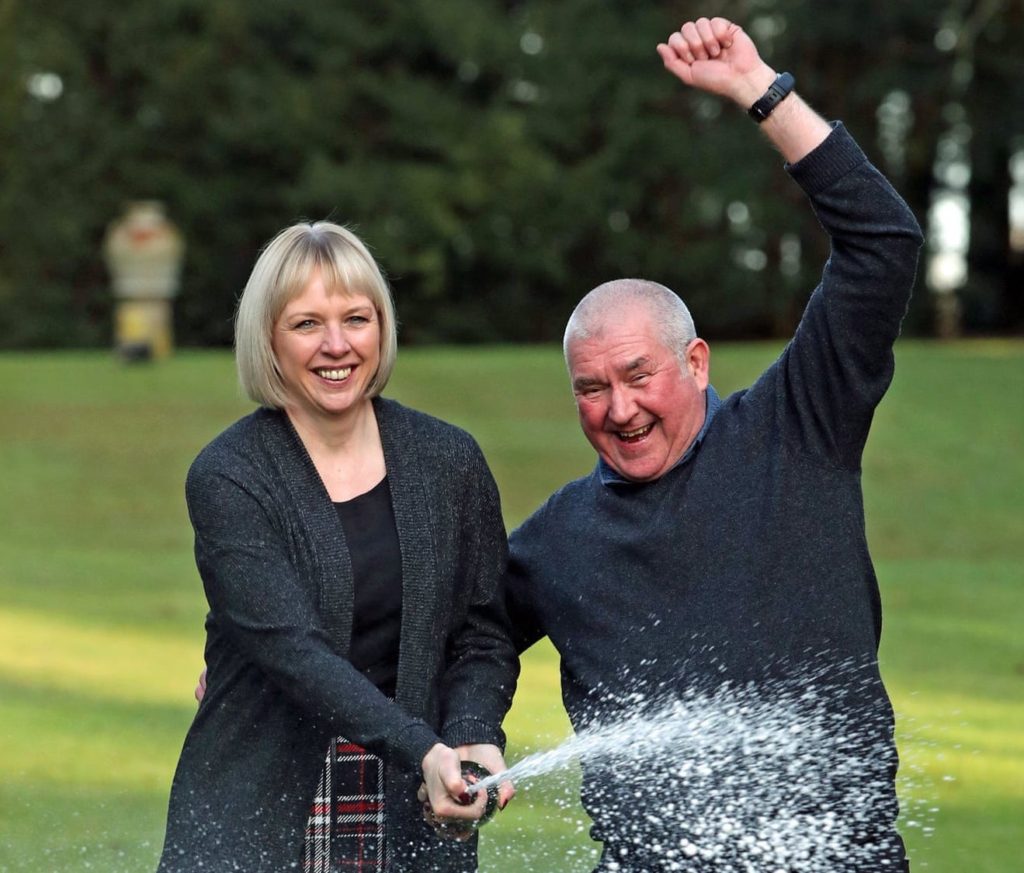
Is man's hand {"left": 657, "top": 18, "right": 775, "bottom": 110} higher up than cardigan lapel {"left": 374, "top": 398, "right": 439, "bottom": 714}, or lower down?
higher up

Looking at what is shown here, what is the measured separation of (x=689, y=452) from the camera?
4.22 meters

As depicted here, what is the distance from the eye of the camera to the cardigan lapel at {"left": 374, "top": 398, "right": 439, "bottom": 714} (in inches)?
157

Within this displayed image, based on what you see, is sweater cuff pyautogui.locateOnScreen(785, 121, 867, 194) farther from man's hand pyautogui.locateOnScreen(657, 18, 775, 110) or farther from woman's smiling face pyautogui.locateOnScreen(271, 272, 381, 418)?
woman's smiling face pyautogui.locateOnScreen(271, 272, 381, 418)

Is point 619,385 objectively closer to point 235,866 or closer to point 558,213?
point 235,866

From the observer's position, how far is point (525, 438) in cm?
1975

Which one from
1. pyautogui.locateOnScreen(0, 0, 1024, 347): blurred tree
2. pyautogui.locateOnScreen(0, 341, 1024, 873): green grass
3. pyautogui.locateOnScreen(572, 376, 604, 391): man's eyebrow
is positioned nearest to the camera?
pyautogui.locateOnScreen(572, 376, 604, 391): man's eyebrow

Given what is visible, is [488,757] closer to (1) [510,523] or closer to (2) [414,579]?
(2) [414,579]

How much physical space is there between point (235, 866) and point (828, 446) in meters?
1.49

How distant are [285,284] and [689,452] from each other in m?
0.94

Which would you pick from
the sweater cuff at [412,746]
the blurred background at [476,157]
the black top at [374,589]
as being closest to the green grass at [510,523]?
the black top at [374,589]

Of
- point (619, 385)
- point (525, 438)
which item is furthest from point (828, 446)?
point (525, 438)

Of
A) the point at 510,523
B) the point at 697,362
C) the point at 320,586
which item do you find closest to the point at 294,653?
the point at 320,586

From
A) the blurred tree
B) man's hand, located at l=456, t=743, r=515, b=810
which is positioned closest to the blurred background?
the blurred tree

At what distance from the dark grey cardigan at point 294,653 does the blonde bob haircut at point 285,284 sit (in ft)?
0.37
